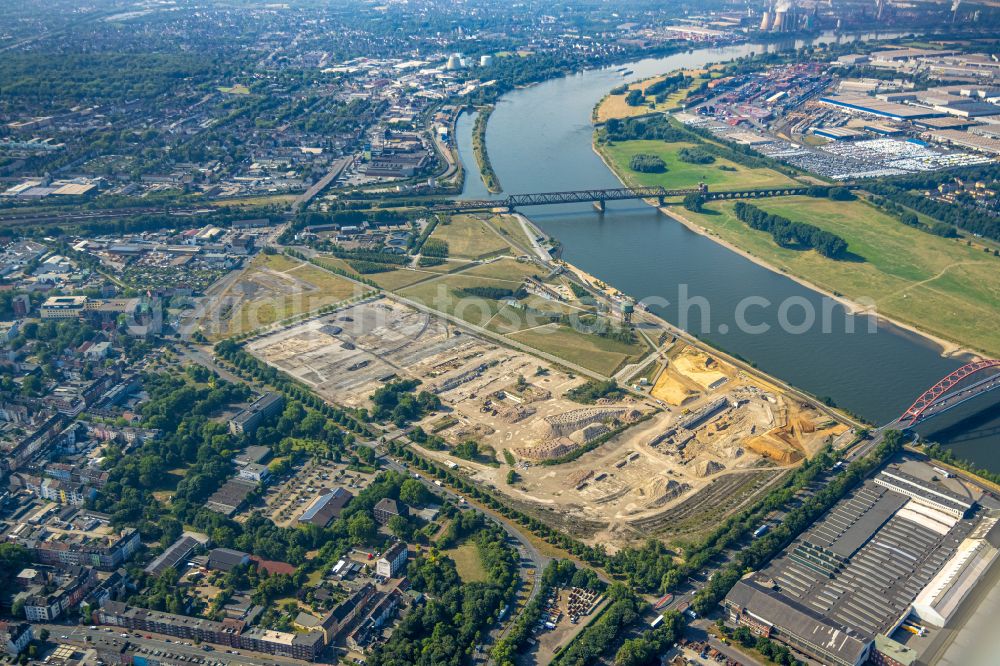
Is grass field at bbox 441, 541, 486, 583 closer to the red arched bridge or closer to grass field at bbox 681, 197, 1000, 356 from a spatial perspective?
the red arched bridge

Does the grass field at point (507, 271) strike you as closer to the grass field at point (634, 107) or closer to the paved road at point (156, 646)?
the paved road at point (156, 646)

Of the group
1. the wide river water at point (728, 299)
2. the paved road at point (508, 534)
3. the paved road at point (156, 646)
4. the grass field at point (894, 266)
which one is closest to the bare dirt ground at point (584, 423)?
the paved road at point (508, 534)

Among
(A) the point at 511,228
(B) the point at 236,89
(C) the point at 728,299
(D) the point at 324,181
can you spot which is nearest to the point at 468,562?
(C) the point at 728,299

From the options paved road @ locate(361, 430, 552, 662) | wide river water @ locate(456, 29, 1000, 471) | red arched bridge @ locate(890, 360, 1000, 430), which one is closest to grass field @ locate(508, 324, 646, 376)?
wide river water @ locate(456, 29, 1000, 471)

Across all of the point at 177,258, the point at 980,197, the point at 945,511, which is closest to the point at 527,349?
the point at 945,511

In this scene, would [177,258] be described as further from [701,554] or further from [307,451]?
[701,554]

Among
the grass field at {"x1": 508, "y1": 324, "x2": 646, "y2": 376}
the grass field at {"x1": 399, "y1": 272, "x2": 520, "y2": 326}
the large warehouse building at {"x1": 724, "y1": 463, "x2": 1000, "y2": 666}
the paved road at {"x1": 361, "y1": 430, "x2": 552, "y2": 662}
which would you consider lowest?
the large warehouse building at {"x1": 724, "y1": 463, "x2": 1000, "y2": 666}

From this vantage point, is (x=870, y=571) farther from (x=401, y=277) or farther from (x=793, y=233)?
(x=793, y=233)
